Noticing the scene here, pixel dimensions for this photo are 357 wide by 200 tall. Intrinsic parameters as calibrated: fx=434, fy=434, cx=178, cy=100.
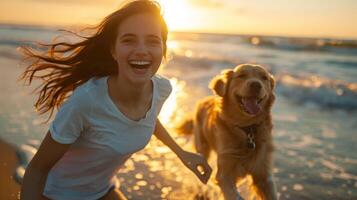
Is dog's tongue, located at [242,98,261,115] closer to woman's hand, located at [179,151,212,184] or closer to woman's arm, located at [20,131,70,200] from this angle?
woman's hand, located at [179,151,212,184]

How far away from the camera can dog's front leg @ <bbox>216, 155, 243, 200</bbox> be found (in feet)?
14.5

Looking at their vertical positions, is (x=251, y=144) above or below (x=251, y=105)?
below

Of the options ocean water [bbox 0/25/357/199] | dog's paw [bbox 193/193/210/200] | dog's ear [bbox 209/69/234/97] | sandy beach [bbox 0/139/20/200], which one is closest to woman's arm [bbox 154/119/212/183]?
ocean water [bbox 0/25/357/199]

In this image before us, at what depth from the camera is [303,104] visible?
10.5 m

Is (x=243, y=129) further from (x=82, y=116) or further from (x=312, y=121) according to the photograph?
(x=312, y=121)

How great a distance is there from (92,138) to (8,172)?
2.64 meters

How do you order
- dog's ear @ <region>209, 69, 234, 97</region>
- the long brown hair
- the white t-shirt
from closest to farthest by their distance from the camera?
1. the white t-shirt
2. the long brown hair
3. dog's ear @ <region>209, 69, 234, 97</region>

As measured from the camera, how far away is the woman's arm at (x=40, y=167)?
8.28ft

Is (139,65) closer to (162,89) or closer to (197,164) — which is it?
(162,89)

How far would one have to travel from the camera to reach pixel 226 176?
450 cm

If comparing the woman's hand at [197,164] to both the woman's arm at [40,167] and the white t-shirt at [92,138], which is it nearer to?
the white t-shirt at [92,138]

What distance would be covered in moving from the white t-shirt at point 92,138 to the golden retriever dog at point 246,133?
1471 mm

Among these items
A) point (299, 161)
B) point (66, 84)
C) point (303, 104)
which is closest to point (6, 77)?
point (303, 104)

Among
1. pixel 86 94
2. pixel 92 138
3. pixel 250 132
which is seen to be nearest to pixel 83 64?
pixel 86 94
